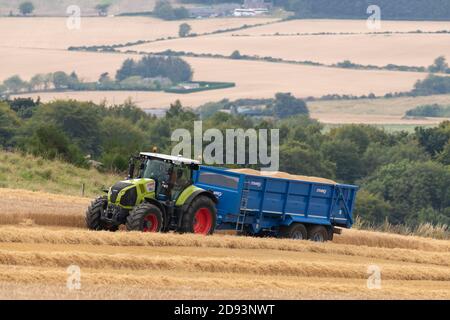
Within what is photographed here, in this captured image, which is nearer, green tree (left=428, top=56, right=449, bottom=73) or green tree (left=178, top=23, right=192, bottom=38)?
green tree (left=428, top=56, right=449, bottom=73)

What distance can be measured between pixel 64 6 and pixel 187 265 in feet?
528

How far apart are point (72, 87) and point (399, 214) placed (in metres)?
69.4

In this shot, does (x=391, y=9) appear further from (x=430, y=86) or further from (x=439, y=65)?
(x=430, y=86)

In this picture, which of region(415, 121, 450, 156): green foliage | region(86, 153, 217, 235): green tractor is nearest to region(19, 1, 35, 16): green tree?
region(415, 121, 450, 156): green foliage

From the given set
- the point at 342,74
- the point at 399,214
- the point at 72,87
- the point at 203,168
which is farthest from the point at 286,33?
the point at 203,168

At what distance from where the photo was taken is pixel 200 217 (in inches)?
1148

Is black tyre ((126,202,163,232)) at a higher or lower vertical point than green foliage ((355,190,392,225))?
higher

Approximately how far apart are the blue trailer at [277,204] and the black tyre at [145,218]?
242cm

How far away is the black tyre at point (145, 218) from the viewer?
27297 millimetres

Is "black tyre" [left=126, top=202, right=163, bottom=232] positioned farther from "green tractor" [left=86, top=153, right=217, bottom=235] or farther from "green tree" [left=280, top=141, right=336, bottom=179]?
"green tree" [left=280, top=141, right=336, bottom=179]

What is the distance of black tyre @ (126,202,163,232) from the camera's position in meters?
27.3
